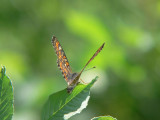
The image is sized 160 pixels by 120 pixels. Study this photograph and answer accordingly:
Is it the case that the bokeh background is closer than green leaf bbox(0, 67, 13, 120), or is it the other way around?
green leaf bbox(0, 67, 13, 120)

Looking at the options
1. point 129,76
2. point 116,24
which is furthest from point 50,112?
point 116,24

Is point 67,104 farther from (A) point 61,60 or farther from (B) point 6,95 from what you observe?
(A) point 61,60

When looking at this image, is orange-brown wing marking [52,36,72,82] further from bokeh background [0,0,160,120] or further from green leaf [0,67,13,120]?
green leaf [0,67,13,120]

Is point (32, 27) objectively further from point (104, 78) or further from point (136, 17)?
point (104, 78)

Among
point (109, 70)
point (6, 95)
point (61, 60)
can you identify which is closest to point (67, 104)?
point (6, 95)

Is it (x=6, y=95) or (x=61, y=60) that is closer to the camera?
(x=6, y=95)

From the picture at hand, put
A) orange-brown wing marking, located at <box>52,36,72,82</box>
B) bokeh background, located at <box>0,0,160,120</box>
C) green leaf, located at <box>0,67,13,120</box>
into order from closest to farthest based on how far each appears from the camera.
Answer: green leaf, located at <box>0,67,13,120</box>
orange-brown wing marking, located at <box>52,36,72,82</box>
bokeh background, located at <box>0,0,160,120</box>

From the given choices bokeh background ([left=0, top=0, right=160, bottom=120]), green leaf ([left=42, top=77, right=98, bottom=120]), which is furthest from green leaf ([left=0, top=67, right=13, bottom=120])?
bokeh background ([left=0, top=0, right=160, bottom=120])

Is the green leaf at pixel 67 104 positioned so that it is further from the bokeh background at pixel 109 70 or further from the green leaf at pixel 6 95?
the bokeh background at pixel 109 70
